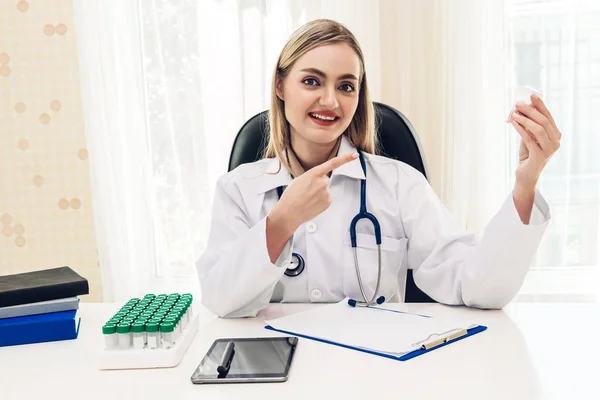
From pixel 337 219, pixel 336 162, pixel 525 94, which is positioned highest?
pixel 525 94

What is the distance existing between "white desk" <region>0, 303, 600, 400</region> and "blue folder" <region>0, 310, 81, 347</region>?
17 millimetres

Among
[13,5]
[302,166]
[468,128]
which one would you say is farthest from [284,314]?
[13,5]

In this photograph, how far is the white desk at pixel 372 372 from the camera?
690 mm

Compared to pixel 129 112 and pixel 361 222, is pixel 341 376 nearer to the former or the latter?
pixel 361 222

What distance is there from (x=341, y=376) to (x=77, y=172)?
1924mm

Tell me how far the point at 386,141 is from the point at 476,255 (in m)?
0.40

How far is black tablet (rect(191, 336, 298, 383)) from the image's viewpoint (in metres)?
0.73

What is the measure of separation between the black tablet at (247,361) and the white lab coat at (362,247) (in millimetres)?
202

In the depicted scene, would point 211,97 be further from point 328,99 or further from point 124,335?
point 124,335

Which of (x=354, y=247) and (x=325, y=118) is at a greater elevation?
(x=325, y=118)

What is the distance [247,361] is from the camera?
785 mm

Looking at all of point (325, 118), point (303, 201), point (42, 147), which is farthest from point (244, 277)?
point (42, 147)

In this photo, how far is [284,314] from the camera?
107cm

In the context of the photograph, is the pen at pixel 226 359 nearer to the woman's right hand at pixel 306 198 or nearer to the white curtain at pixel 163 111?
the woman's right hand at pixel 306 198
